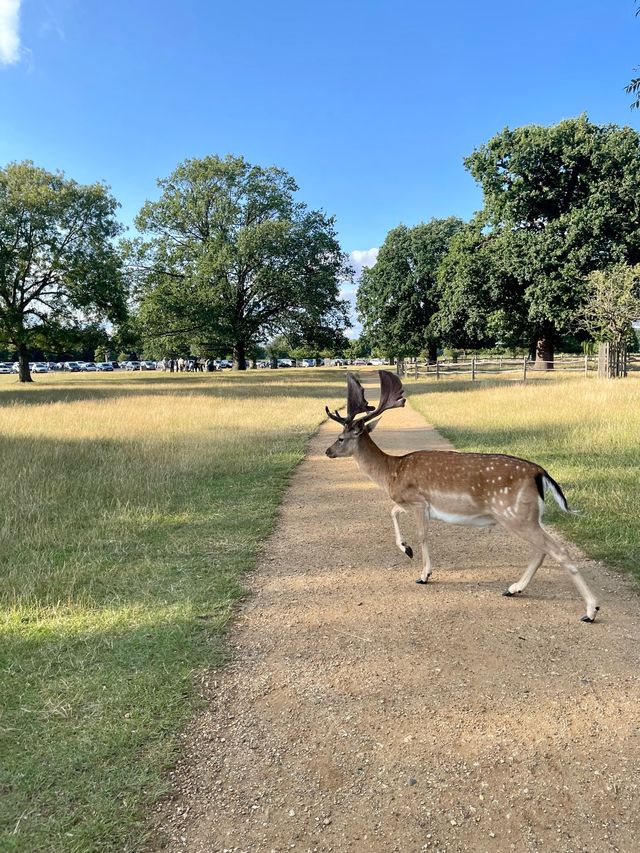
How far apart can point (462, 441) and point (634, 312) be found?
812 inches

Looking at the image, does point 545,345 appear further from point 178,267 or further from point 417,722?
point 417,722

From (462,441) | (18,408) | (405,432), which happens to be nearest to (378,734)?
(462,441)

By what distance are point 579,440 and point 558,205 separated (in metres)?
27.1

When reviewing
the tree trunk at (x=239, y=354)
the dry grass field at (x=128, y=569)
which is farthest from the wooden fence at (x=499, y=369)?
the dry grass field at (x=128, y=569)

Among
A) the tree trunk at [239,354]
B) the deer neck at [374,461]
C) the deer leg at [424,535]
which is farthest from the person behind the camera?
the tree trunk at [239,354]

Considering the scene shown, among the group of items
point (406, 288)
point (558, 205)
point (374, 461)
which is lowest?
point (374, 461)

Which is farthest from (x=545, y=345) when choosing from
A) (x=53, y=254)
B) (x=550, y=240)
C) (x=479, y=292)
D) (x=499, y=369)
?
(x=53, y=254)

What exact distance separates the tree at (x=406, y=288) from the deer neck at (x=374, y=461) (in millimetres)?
45394

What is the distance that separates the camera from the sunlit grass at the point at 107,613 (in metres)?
2.38

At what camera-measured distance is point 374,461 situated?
17.1ft

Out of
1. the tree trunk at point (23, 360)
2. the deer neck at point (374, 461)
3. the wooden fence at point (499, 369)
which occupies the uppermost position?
the tree trunk at point (23, 360)

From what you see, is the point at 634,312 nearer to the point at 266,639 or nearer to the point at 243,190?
the point at 266,639

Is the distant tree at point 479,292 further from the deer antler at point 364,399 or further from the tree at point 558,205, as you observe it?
the deer antler at point 364,399

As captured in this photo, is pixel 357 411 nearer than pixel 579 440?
Yes
